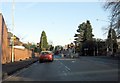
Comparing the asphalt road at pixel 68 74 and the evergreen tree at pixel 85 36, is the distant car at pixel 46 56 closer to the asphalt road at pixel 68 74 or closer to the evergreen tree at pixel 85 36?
the asphalt road at pixel 68 74

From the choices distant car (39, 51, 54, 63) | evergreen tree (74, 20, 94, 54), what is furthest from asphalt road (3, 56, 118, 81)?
evergreen tree (74, 20, 94, 54)

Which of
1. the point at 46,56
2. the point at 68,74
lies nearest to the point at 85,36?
the point at 46,56

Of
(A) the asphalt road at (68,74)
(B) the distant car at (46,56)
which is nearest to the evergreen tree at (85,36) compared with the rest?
(B) the distant car at (46,56)

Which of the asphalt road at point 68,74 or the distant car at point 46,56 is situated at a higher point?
the distant car at point 46,56

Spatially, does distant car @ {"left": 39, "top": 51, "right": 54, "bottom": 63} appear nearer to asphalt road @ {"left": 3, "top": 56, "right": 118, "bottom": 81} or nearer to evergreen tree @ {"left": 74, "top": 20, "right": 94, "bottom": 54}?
asphalt road @ {"left": 3, "top": 56, "right": 118, "bottom": 81}

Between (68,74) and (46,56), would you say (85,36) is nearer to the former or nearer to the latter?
(46,56)

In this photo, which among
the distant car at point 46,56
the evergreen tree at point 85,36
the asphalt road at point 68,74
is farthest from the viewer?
the evergreen tree at point 85,36

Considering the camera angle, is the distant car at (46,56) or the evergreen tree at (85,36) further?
the evergreen tree at (85,36)

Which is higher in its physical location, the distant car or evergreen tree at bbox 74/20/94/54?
evergreen tree at bbox 74/20/94/54

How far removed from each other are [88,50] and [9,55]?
310 ft

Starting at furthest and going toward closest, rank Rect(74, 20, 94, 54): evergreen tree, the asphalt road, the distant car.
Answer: Rect(74, 20, 94, 54): evergreen tree
the distant car
the asphalt road

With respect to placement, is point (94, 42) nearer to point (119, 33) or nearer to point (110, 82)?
point (119, 33)

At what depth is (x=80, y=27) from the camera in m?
176

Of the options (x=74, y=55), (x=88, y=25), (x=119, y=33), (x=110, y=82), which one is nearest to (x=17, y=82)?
(x=110, y=82)
